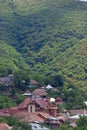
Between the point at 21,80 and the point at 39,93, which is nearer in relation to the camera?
the point at 39,93

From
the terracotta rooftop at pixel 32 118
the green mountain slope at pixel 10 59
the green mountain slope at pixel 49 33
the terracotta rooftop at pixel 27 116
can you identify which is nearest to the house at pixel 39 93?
the terracotta rooftop at pixel 32 118

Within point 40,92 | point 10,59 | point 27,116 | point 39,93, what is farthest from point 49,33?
point 27,116

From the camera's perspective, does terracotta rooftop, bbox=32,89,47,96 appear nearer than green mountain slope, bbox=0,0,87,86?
Yes

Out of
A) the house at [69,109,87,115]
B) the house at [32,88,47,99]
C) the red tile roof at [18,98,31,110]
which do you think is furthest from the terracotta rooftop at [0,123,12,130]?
the house at [32,88,47,99]

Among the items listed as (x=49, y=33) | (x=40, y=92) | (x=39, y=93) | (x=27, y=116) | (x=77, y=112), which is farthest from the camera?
(x=49, y=33)

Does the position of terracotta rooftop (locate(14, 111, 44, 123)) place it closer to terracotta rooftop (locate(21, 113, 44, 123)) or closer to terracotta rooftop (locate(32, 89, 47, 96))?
terracotta rooftop (locate(21, 113, 44, 123))

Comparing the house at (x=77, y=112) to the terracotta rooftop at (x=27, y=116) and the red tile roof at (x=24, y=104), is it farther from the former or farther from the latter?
the terracotta rooftop at (x=27, y=116)

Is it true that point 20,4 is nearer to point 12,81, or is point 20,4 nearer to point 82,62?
point 82,62

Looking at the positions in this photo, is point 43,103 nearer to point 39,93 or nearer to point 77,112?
point 77,112
